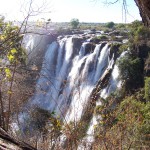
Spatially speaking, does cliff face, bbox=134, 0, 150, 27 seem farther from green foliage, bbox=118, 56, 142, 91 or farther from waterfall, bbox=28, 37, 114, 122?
green foliage, bbox=118, 56, 142, 91

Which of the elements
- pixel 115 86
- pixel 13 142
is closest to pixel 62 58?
pixel 115 86

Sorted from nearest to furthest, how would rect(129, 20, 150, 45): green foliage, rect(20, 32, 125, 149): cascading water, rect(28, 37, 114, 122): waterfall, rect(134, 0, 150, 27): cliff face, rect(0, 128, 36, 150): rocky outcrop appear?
rect(0, 128, 36, 150): rocky outcrop < rect(134, 0, 150, 27): cliff face < rect(20, 32, 125, 149): cascading water < rect(28, 37, 114, 122): waterfall < rect(129, 20, 150, 45): green foliage

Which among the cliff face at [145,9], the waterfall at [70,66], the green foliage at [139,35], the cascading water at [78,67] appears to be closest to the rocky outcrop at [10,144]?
the cliff face at [145,9]

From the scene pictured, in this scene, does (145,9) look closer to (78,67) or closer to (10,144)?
(10,144)

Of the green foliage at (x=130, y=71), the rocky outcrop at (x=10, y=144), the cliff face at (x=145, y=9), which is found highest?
the cliff face at (x=145, y=9)

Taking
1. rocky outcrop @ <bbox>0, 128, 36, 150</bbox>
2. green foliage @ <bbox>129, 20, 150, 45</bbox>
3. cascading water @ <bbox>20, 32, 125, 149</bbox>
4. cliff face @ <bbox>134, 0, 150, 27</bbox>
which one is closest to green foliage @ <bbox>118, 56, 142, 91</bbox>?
cascading water @ <bbox>20, 32, 125, 149</bbox>

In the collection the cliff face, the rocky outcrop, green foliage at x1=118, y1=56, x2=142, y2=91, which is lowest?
green foliage at x1=118, y1=56, x2=142, y2=91

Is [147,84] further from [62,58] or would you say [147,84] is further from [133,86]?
[62,58]

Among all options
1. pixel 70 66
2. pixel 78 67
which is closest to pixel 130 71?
pixel 78 67

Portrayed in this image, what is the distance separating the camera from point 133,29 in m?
24.8

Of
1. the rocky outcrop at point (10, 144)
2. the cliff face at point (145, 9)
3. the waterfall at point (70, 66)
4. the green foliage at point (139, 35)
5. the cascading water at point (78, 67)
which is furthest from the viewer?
the green foliage at point (139, 35)

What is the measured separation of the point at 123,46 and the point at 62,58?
8402 millimetres

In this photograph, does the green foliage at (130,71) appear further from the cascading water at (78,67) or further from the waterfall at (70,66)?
the waterfall at (70,66)

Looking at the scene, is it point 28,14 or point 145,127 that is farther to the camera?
point 145,127
